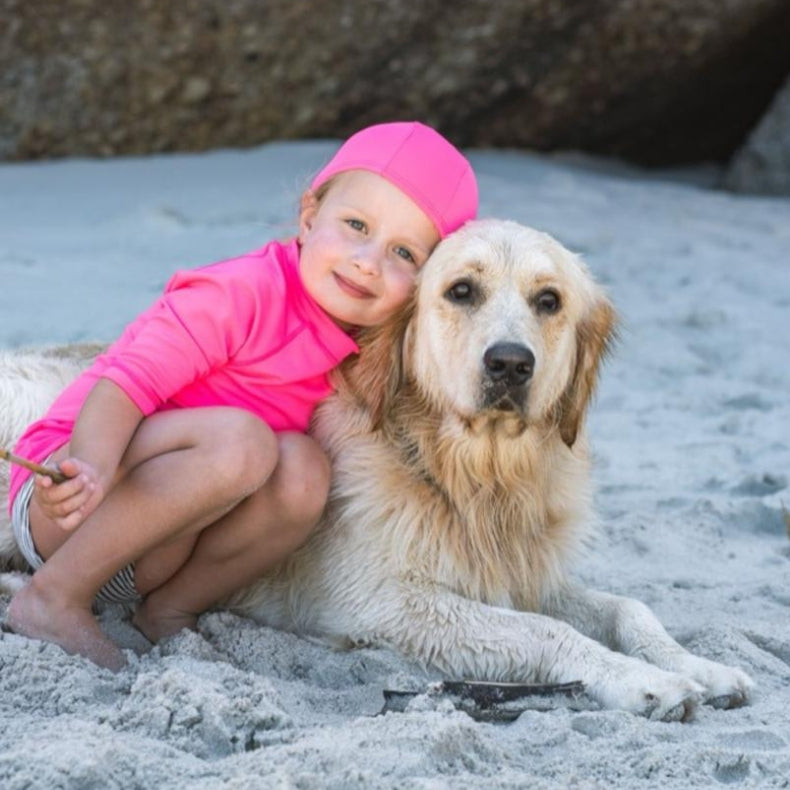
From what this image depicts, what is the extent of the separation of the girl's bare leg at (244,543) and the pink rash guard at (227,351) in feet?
0.45

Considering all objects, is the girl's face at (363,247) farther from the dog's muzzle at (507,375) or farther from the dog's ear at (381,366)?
the dog's muzzle at (507,375)

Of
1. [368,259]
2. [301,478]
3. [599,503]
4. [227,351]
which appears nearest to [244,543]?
[301,478]

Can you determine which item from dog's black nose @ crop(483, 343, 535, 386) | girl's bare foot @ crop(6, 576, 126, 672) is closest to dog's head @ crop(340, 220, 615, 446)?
dog's black nose @ crop(483, 343, 535, 386)

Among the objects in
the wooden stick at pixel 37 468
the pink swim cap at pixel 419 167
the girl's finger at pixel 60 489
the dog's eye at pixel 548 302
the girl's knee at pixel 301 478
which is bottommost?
the girl's knee at pixel 301 478

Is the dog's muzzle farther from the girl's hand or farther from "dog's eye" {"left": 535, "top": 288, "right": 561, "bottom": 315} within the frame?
the girl's hand

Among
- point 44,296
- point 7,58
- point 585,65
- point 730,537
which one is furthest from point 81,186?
point 730,537

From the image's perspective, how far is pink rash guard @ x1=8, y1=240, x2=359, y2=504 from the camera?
324cm

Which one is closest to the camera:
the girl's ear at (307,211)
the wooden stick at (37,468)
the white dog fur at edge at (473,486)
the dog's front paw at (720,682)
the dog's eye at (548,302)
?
the wooden stick at (37,468)

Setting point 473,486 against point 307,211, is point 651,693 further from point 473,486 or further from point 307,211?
point 307,211

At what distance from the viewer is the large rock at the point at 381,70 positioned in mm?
6844

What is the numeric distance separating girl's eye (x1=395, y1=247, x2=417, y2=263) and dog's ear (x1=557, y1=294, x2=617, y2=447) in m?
0.43

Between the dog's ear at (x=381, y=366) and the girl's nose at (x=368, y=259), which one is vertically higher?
the girl's nose at (x=368, y=259)

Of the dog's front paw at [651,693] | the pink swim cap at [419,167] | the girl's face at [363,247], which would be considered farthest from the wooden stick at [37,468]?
the dog's front paw at [651,693]

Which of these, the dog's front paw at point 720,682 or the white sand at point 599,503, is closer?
the white sand at point 599,503
